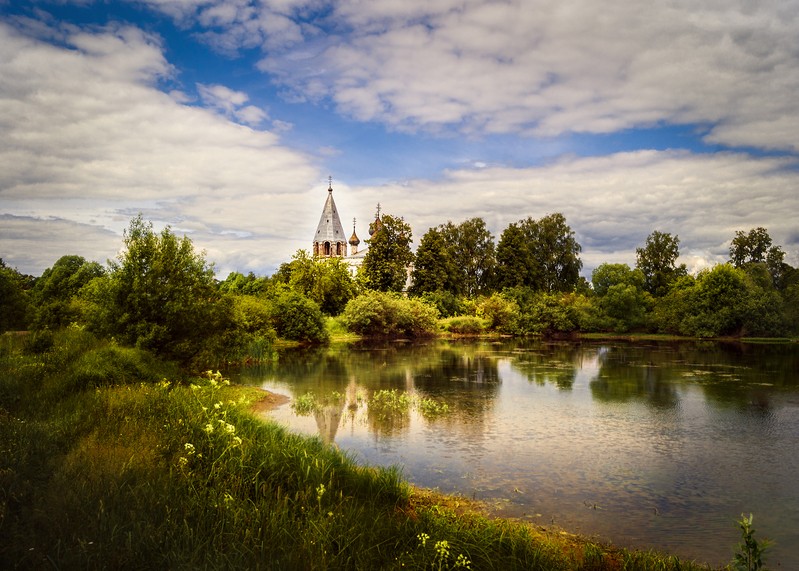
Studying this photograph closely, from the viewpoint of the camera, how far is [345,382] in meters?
23.0

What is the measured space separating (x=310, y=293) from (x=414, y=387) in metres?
33.8

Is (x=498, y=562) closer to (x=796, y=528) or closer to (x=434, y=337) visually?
(x=796, y=528)

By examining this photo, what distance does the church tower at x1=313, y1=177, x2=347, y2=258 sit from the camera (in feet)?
311

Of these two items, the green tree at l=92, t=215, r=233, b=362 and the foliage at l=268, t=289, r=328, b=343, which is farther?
the foliage at l=268, t=289, r=328, b=343

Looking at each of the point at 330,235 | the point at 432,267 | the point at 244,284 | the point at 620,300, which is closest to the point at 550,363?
the point at 620,300

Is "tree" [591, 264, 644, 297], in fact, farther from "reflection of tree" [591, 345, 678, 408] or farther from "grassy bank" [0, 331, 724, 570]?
"grassy bank" [0, 331, 724, 570]

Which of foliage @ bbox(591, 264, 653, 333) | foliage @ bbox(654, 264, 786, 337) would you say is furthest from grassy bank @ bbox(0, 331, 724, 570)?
foliage @ bbox(591, 264, 653, 333)

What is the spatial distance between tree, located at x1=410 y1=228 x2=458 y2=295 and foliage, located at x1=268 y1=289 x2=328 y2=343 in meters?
21.3

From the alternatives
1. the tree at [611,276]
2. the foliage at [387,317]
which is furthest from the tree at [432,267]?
the tree at [611,276]

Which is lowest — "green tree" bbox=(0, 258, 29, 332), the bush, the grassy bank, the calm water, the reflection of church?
the calm water

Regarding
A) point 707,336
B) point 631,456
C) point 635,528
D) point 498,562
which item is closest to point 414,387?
point 631,456

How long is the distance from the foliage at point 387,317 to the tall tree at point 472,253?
19724 mm

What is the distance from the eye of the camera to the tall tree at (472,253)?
7226cm

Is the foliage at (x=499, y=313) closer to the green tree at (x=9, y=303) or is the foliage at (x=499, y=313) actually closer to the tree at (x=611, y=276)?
the tree at (x=611, y=276)
